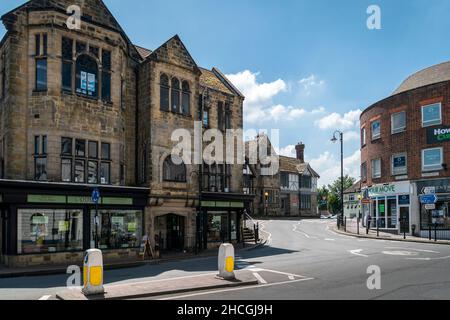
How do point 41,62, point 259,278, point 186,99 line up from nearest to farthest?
point 259,278
point 41,62
point 186,99

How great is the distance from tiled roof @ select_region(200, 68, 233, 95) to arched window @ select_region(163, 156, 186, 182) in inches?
260

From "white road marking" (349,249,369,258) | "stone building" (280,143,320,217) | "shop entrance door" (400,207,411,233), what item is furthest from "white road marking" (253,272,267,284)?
"stone building" (280,143,320,217)

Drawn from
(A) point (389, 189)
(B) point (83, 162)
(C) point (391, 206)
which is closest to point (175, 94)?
(B) point (83, 162)

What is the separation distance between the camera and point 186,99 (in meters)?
25.4

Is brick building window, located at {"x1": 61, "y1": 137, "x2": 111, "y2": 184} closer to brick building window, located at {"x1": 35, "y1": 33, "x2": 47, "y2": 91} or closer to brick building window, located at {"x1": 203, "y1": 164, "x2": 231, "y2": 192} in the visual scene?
brick building window, located at {"x1": 35, "y1": 33, "x2": 47, "y2": 91}

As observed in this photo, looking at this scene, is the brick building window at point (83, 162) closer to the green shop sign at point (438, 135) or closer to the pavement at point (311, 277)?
the pavement at point (311, 277)

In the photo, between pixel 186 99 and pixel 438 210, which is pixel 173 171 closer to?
pixel 186 99

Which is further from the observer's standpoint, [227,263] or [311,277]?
[311,277]

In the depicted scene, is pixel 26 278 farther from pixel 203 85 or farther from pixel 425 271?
pixel 203 85

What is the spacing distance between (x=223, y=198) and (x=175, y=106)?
6.59m

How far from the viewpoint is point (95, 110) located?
2148cm

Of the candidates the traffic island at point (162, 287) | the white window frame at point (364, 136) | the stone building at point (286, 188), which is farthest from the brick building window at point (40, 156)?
the stone building at point (286, 188)

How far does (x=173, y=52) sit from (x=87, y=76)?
5.48 meters

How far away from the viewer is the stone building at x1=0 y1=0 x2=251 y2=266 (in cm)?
1917
